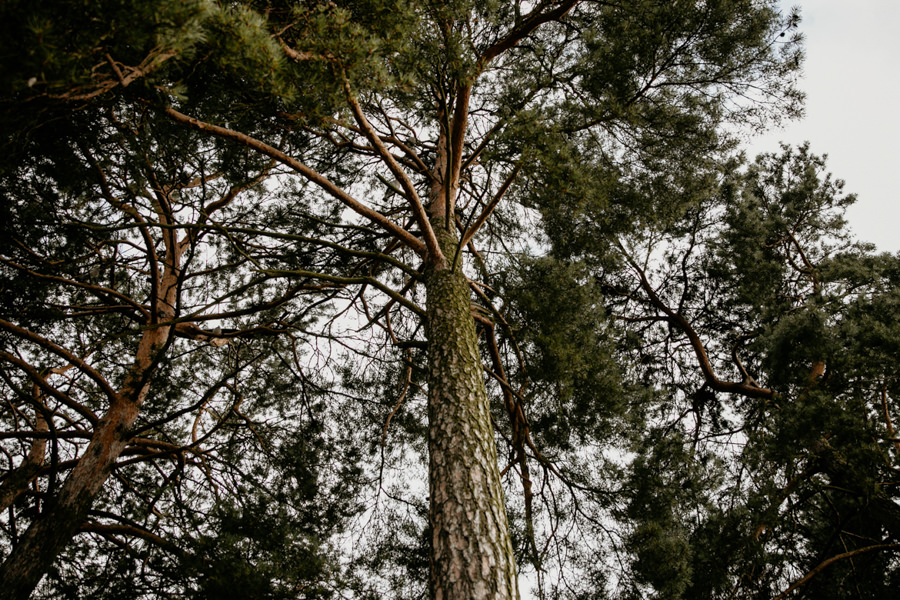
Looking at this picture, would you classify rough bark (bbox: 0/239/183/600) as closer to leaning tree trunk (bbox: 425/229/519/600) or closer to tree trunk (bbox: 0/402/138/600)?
tree trunk (bbox: 0/402/138/600)

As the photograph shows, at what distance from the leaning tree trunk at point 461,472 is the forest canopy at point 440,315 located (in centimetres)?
2

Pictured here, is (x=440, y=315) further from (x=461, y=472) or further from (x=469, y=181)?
(x=469, y=181)

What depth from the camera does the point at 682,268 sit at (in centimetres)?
562

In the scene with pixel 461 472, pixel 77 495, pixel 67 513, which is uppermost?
pixel 77 495

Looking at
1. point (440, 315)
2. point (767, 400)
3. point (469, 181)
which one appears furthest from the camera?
point (469, 181)

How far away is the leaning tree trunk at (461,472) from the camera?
1797mm

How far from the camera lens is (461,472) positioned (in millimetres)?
2158

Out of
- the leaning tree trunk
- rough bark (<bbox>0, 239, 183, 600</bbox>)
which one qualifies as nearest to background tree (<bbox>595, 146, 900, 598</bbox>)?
the leaning tree trunk

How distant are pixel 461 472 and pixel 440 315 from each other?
3.79ft

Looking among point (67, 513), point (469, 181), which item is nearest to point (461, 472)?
point (67, 513)

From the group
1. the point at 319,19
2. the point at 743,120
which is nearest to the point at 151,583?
the point at 319,19

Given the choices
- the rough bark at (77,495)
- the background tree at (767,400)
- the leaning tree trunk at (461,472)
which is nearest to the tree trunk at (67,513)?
the rough bark at (77,495)

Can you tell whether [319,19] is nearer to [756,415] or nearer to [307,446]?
[307,446]

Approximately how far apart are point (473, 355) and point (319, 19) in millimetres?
2024
